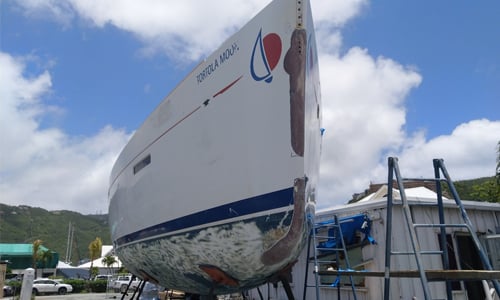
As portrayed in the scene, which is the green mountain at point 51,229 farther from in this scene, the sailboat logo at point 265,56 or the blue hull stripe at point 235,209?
the sailboat logo at point 265,56

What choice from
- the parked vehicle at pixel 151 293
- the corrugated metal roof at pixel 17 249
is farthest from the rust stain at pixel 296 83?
the corrugated metal roof at pixel 17 249

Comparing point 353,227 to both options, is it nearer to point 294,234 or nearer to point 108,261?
point 294,234

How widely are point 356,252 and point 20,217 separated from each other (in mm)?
106818

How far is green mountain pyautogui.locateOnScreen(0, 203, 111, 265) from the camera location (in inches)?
3110

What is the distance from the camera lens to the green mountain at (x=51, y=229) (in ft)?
259

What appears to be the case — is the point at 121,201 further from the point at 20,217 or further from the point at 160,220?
the point at 20,217

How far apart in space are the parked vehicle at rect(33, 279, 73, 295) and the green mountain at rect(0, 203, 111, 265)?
48.0 m

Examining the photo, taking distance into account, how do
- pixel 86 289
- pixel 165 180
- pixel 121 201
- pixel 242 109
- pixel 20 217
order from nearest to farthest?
pixel 242 109
pixel 165 180
pixel 121 201
pixel 86 289
pixel 20 217

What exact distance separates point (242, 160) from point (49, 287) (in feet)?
89.0

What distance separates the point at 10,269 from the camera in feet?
109

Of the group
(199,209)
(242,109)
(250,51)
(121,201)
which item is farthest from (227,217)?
(121,201)

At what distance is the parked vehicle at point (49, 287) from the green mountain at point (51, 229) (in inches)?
1890

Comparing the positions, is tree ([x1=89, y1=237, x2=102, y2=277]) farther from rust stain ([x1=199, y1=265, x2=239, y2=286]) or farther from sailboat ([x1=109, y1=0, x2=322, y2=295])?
rust stain ([x1=199, y1=265, x2=239, y2=286])

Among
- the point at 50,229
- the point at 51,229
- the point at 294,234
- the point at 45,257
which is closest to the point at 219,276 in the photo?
the point at 294,234
